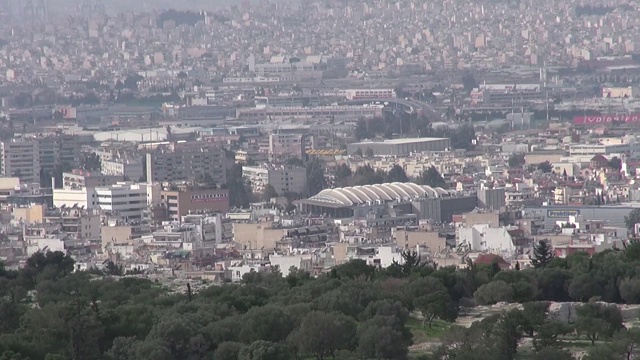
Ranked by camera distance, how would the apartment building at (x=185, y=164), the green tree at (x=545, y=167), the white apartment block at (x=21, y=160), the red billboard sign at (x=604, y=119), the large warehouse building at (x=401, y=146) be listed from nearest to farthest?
1. the green tree at (x=545, y=167)
2. the apartment building at (x=185, y=164)
3. the white apartment block at (x=21, y=160)
4. the large warehouse building at (x=401, y=146)
5. the red billboard sign at (x=604, y=119)

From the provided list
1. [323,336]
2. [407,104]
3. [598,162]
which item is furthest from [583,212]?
[407,104]

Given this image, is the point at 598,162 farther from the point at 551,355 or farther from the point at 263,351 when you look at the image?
the point at 263,351

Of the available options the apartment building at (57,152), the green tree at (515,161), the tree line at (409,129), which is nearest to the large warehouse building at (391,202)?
the green tree at (515,161)

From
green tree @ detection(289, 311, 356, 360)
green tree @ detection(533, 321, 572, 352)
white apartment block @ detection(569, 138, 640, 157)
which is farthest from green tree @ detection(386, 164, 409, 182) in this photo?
green tree @ detection(289, 311, 356, 360)

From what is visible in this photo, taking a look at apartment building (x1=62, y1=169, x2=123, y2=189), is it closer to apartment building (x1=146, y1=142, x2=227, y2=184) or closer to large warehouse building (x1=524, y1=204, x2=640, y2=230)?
apartment building (x1=146, y1=142, x2=227, y2=184)

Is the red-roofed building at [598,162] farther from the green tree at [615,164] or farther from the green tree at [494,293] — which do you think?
the green tree at [494,293]

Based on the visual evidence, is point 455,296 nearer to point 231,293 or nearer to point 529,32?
point 231,293
